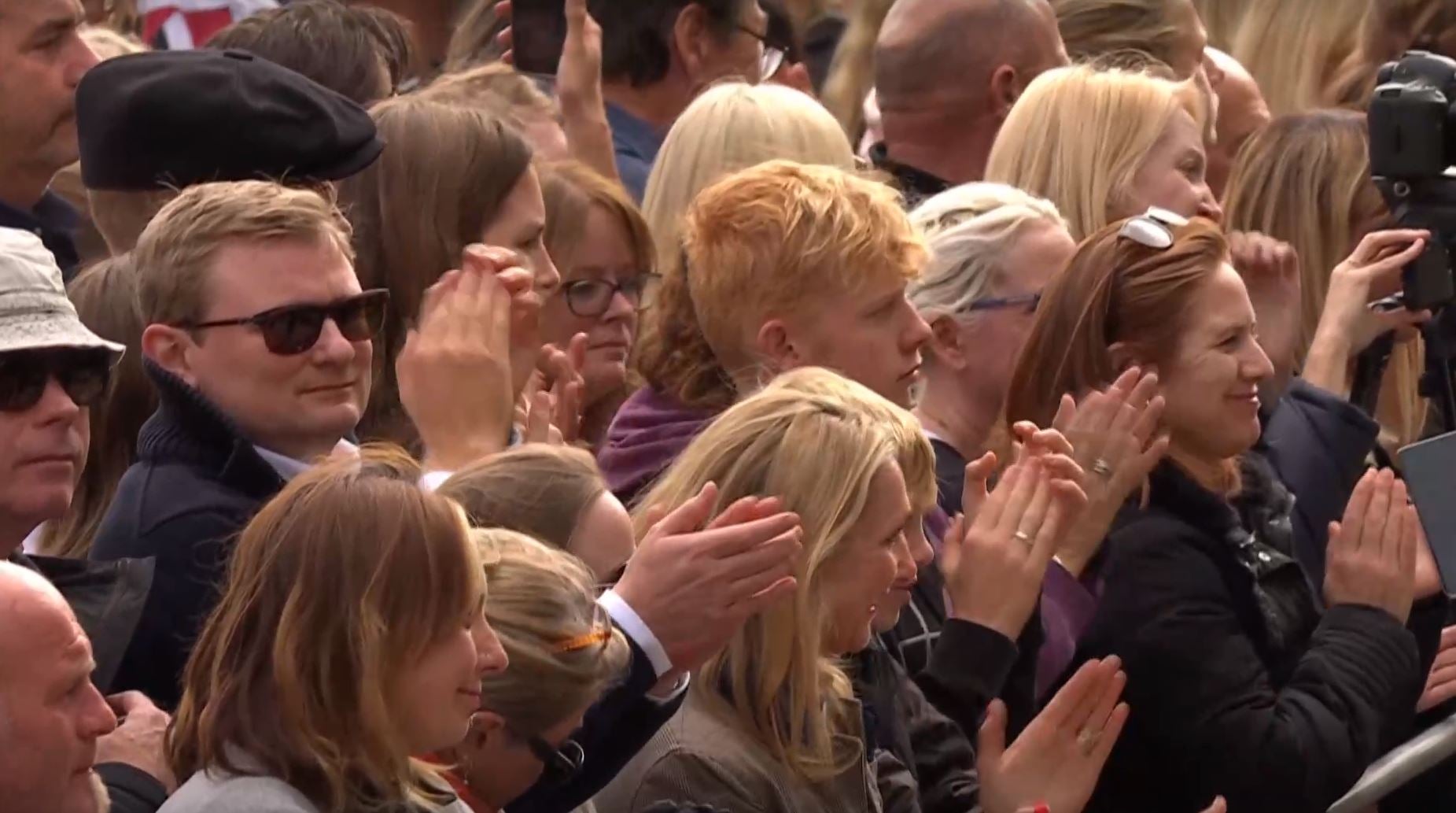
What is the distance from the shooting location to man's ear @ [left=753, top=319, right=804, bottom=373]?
162 inches

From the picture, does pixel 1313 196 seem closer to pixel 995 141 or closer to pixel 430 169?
pixel 995 141

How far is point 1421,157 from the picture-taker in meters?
4.80

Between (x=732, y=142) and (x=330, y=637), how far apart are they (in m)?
2.41

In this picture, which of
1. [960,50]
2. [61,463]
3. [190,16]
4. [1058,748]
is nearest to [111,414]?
[61,463]

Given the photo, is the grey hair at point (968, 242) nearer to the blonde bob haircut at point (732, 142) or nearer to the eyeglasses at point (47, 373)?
the blonde bob haircut at point (732, 142)

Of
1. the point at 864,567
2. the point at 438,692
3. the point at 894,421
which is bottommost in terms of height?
the point at 864,567

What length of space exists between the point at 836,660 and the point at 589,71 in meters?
2.34

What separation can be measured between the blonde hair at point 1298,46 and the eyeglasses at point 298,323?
13.6ft

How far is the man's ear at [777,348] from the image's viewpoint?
4.11 meters

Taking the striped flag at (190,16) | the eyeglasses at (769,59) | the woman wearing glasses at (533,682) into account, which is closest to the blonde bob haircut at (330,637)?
the woman wearing glasses at (533,682)

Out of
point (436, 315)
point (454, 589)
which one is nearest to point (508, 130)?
point (436, 315)

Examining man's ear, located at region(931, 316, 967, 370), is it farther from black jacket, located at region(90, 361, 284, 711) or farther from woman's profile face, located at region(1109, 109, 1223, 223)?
black jacket, located at region(90, 361, 284, 711)

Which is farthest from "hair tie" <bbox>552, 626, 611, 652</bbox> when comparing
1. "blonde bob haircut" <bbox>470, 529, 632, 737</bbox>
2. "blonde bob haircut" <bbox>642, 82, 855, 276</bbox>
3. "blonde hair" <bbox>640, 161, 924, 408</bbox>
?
"blonde bob haircut" <bbox>642, 82, 855, 276</bbox>

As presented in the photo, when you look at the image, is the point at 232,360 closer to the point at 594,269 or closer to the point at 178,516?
the point at 178,516
